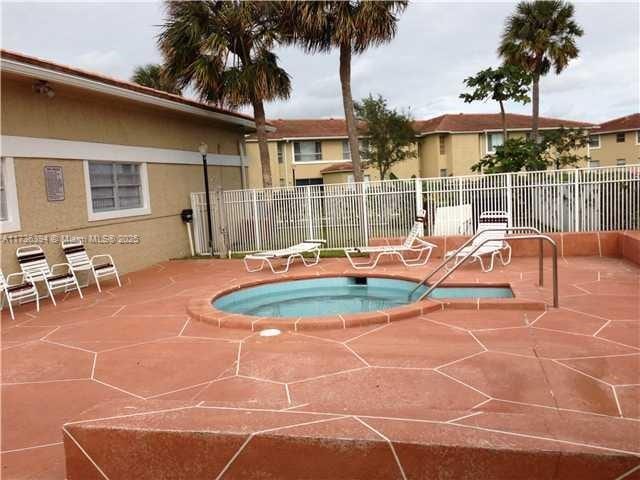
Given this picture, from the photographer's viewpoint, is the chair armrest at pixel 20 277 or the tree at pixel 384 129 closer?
the chair armrest at pixel 20 277

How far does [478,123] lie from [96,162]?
102 feet

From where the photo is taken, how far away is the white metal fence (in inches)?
438

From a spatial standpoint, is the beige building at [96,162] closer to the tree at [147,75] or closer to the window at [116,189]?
the window at [116,189]

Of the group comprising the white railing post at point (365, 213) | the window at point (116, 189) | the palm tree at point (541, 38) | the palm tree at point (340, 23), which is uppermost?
the palm tree at point (541, 38)

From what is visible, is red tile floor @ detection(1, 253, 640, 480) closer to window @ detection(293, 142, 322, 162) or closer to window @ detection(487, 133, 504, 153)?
window @ detection(293, 142, 322, 162)

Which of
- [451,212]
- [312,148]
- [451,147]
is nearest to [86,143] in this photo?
[451,212]

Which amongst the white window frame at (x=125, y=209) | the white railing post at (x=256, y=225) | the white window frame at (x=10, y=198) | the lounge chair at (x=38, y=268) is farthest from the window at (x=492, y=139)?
the white window frame at (x=10, y=198)

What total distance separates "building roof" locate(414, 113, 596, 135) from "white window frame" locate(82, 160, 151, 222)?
26364mm

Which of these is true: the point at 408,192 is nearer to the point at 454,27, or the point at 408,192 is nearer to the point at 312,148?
the point at 454,27

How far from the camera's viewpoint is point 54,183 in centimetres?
934

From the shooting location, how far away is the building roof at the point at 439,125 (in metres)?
34.9

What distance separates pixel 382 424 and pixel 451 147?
113 ft

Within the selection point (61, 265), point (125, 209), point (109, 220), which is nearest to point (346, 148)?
point (125, 209)

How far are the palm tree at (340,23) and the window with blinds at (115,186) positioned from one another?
6.21m
